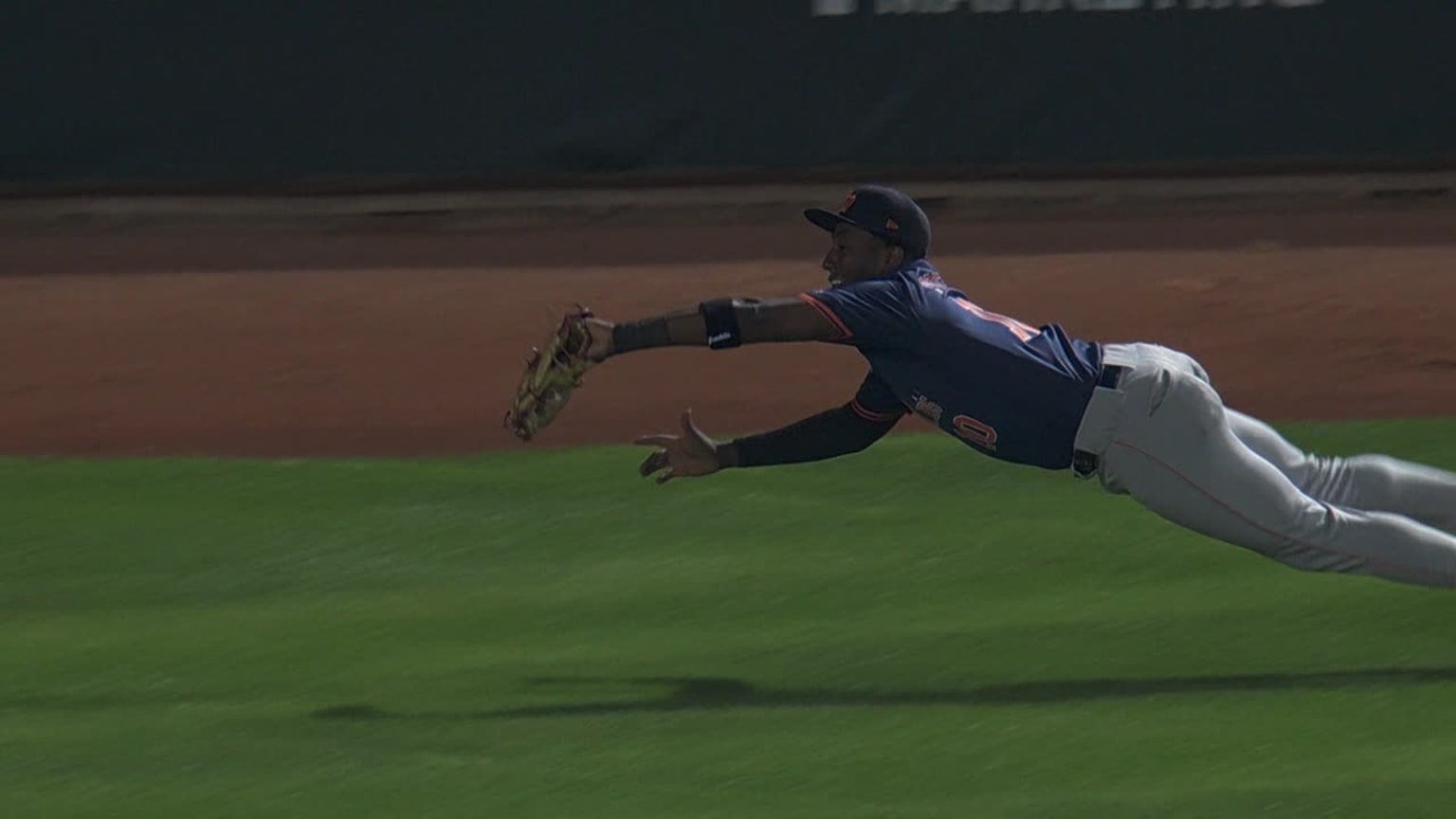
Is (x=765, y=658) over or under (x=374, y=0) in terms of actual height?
under

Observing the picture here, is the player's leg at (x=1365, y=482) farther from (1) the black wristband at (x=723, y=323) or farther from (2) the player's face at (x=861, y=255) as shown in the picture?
(1) the black wristband at (x=723, y=323)

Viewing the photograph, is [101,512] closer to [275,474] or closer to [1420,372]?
[275,474]

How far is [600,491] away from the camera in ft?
29.3

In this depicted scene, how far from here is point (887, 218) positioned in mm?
6230

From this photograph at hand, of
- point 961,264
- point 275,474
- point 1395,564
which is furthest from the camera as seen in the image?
point 961,264

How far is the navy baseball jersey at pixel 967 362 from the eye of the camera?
6078 millimetres

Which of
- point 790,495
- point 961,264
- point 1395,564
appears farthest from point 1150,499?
point 961,264

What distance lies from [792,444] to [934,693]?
985mm

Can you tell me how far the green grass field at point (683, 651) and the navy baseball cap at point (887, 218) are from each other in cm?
118

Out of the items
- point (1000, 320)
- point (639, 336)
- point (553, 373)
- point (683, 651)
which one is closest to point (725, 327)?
point (639, 336)

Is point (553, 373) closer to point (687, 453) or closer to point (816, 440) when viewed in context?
point (687, 453)

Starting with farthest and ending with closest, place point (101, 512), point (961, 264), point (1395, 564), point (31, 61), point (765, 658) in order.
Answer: point (31, 61)
point (961, 264)
point (101, 512)
point (765, 658)
point (1395, 564)

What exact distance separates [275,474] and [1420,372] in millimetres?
5831

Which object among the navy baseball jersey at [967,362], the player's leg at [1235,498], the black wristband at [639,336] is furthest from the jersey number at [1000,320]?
the black wristband at [639,336]
